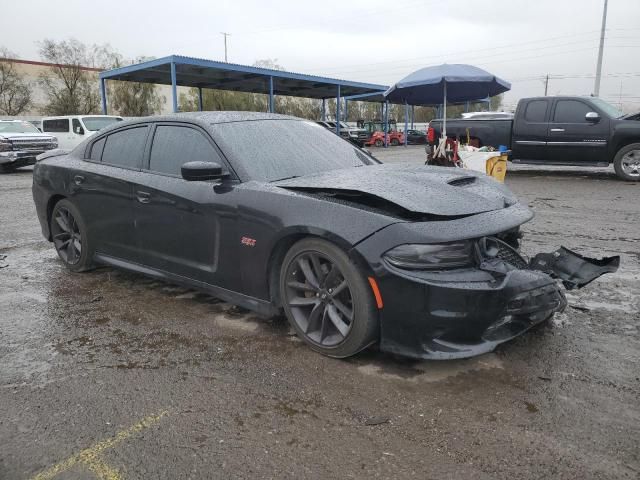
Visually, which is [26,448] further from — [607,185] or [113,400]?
[607,185]

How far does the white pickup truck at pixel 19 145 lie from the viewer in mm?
15734

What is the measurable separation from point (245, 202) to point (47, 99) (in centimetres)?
4220

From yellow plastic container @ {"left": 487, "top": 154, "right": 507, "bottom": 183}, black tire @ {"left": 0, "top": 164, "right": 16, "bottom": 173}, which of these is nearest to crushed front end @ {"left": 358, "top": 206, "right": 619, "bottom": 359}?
yellow plastic container @ {"left": 487, "top": 154, "right": 507, "bottom": 183}

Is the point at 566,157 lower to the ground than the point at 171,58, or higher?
lower

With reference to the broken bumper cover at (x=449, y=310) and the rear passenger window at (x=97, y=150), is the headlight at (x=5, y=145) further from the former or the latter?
the broken bumper cover at (x=449, y=310)

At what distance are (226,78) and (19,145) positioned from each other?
12.0 m

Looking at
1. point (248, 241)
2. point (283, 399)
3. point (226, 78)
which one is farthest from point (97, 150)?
point (226, 78)

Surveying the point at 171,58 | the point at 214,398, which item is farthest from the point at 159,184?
the point at 171,58

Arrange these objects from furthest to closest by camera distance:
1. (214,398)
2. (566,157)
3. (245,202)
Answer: (566,157), (245,202), (214,398)

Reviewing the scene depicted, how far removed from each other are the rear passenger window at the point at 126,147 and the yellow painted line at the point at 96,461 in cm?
242

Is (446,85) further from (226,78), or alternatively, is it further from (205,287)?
(226,78)

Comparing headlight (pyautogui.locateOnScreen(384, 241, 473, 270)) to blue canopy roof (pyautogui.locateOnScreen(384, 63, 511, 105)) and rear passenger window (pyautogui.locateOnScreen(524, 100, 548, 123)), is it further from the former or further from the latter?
rear passenger window (pyautogui.locateOnScreen(524, 100, 548, 123))

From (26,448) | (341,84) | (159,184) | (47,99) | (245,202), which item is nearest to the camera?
(26,448)

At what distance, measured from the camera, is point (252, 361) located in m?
3.18
